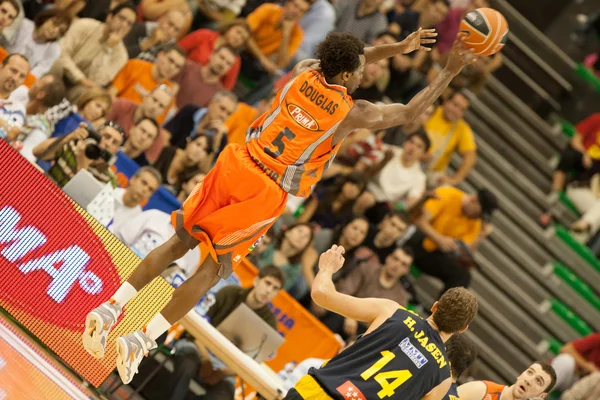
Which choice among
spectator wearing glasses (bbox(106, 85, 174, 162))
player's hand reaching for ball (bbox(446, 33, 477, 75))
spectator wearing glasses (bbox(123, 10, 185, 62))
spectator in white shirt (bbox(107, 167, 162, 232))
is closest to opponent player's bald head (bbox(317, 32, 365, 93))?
player's hand reaching for ball (bbox(446, 33, 477, 75))

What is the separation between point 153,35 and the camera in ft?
35.3

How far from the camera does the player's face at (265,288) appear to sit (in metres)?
8.27

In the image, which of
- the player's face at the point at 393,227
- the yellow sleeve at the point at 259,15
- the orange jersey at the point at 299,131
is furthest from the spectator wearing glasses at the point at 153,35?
the orange jersey at the point at 299,131

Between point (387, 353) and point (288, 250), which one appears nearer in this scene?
point (387, 353)

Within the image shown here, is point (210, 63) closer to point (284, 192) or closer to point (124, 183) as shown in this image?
point (124, 183)

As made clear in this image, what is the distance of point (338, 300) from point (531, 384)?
1.91 meters

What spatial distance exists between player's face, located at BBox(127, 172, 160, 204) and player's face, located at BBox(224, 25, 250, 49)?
3030 millimetres

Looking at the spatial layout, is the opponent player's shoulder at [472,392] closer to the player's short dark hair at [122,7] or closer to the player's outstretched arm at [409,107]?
the player's outstretched arm at [409,107]

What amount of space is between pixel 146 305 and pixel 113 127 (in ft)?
7.05

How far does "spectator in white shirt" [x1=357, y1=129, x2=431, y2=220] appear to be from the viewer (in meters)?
11.2

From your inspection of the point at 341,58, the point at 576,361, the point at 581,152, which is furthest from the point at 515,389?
the point at 581,152

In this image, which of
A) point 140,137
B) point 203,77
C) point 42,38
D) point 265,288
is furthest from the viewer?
point 203,77

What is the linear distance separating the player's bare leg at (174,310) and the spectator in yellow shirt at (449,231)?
514 centimetres

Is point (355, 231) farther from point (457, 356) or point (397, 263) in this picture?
point (457, 356)
